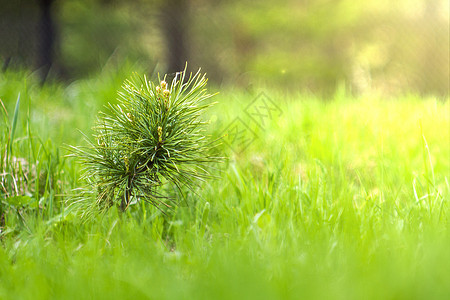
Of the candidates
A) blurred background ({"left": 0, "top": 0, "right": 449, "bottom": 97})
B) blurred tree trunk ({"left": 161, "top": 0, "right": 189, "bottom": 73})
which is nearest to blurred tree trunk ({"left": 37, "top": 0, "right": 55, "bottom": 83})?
blurred background ({"left": 0, "top": 0, "right": 449, "bottom": 97})

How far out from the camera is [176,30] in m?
7.71

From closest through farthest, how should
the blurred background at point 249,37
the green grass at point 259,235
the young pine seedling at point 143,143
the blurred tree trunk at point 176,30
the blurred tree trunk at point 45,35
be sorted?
the green grass at point 259,235
the young pine seedling at point 143,143
the blurred tree trunk at point 45,35
the blurred tree trunk at point 176,30
the blurred background at point 249,37

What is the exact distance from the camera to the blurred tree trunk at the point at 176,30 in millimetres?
7488

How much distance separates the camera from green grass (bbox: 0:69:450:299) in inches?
37.8

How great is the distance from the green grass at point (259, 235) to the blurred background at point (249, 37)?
5215 mm

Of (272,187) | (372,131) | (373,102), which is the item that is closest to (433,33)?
(373,102)

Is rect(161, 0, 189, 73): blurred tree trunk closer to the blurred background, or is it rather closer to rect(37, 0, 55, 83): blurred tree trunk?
the blurred background

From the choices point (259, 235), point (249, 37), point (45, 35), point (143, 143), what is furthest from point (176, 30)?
point (259, 235)

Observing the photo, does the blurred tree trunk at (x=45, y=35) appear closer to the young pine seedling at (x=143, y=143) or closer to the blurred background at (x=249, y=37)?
the blurred background at (x=249, y=37)

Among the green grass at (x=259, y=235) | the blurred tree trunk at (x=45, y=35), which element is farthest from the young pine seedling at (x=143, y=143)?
the blurred tree trunk at (x=45, y=35)

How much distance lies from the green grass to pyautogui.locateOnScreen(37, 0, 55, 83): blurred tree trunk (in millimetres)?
4671

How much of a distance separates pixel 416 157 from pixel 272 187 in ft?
3.51

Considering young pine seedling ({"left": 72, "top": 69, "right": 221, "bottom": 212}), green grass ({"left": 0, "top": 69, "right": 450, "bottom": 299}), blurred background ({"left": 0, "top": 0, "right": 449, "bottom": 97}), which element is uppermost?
blurred background ({"left": 0, "top": 0, "right": 449, "bottom": 97})

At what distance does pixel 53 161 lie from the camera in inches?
77.1
